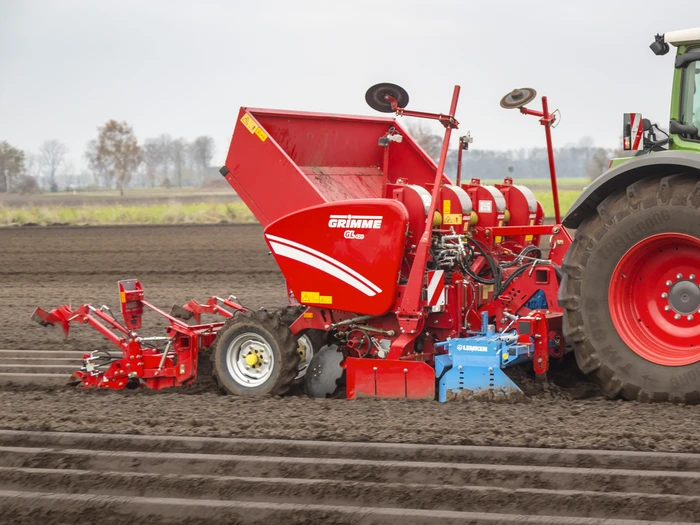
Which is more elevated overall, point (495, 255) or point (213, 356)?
point (495, 255)

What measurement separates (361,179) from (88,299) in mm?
6005

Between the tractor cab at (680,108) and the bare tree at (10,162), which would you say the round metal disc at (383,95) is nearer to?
the tractor cab at (680,108)

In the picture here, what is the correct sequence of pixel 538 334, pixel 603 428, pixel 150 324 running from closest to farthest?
pixel 603 428, pixel 538 334, pixel 150 324

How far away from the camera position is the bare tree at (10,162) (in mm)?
73375

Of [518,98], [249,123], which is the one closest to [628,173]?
[518,98]

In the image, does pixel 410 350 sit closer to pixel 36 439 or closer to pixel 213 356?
pixel 213 356

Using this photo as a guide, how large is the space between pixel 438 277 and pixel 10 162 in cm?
7373

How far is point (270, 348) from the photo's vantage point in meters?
6.84

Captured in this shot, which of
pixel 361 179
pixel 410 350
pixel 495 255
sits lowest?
pixel 410 350

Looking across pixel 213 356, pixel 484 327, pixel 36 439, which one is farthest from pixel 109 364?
pixel 484 327

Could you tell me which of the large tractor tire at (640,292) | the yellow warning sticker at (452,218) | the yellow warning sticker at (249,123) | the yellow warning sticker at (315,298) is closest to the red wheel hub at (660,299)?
the large tractor tire at (640,292)

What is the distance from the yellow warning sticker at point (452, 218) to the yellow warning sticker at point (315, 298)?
1.00 meters

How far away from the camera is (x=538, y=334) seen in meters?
6.36

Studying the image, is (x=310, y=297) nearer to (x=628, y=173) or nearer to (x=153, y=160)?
(x=628, y=173)
